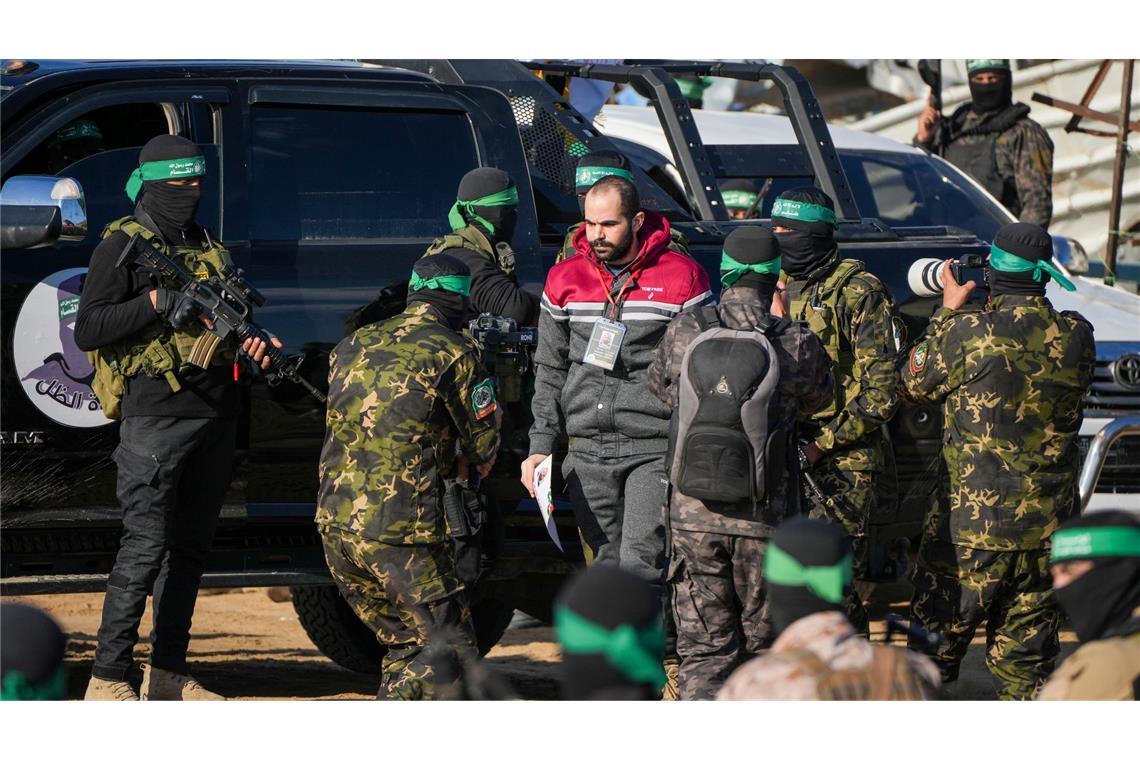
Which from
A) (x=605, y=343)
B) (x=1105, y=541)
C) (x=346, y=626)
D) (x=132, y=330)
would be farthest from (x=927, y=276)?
(x=132, y=330)

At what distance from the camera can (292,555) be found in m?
6.32

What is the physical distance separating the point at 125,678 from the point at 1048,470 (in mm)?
3342

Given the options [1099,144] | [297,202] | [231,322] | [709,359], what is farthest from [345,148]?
[1099,144]

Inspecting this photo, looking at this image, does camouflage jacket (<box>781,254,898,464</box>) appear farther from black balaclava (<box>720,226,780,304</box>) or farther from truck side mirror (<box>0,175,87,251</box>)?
truck side mirror (<box>0,175,87,251</box>)

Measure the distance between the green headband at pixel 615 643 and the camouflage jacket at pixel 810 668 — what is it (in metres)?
0.25

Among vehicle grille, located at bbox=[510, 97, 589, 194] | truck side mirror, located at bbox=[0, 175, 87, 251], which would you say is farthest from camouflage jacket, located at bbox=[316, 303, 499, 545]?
vehicle grille, located at bbox=[510, 97, 589, 194]

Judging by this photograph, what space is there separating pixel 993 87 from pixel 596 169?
4.50m

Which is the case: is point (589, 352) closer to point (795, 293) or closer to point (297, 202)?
point (795, 293)

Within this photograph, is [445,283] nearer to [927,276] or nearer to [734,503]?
[734,503]

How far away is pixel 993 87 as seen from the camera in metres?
9.98

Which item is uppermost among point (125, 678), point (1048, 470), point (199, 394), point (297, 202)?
point (297, 202)


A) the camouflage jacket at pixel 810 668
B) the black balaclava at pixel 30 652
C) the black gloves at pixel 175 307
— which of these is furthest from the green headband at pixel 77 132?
the camouflage jacket at pixel 810 668

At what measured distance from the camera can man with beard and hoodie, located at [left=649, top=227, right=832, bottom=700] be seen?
17.4 ft

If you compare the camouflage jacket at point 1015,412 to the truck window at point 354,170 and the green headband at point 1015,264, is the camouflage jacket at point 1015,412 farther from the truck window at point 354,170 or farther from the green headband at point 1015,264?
the truck window at point 354,170
